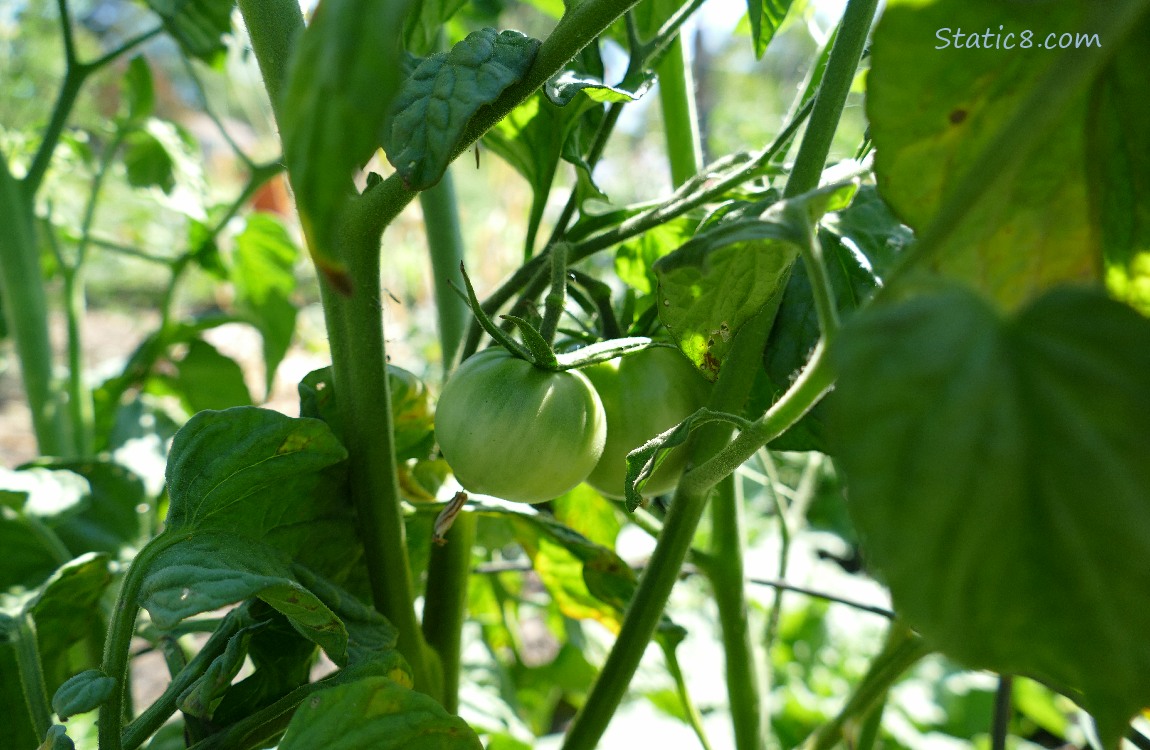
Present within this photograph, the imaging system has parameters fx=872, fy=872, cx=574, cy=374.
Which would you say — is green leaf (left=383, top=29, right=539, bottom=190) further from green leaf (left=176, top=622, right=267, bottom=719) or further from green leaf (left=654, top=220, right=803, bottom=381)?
green leaf (left=176, top=622, right=267, bottom=719)

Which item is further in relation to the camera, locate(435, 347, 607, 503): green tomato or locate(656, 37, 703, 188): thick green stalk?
locate(656, 37, 703, 188): thick green stalk

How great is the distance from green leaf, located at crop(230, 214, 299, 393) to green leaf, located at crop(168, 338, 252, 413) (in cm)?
6

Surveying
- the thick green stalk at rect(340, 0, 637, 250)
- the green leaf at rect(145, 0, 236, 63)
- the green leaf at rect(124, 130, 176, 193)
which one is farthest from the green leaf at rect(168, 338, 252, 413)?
the thick green stalk at rect(340, 0, 637, 250)

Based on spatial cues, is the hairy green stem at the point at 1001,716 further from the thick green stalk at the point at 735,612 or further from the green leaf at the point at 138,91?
the green leaf at the point at 138,91

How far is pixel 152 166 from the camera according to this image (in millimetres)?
913

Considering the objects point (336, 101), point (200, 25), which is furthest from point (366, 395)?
point (200, 25)

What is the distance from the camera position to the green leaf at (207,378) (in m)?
0.90

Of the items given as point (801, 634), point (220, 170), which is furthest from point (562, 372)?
point (220, 170)

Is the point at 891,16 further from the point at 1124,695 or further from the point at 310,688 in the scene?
the point at 310,688

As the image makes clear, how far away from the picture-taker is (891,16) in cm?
24

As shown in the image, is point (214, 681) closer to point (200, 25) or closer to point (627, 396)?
point (627, 396)

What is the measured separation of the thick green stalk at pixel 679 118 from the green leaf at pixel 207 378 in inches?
20.8

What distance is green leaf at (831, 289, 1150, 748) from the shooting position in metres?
0.17

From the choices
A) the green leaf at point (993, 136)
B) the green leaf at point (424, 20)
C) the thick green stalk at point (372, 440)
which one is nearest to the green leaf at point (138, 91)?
the green leaf at point (424, 20)
